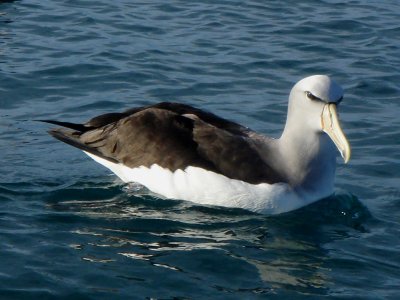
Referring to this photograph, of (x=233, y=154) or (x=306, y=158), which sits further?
(x=306, y=158)

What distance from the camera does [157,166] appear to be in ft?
40.5

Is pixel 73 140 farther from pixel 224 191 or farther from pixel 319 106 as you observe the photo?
pixel 319 106

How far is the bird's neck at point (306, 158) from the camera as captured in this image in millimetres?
12305

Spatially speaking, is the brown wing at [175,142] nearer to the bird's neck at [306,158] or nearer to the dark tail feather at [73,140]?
the dark tail feather at [73,140]

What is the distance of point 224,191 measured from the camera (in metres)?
12.1

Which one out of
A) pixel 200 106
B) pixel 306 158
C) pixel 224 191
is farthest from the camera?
pixel 200 106

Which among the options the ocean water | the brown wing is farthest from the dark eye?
the ocean water

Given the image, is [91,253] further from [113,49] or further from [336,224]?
[113,49]

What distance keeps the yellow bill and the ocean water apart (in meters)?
0.74

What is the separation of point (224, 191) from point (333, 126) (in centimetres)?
127

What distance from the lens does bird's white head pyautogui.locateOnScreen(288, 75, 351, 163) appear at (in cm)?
1209

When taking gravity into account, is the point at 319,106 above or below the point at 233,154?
above

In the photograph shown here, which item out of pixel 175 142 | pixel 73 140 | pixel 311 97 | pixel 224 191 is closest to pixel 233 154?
pixel 224 191

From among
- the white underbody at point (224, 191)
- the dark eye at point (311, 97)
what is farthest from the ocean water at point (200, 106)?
the dark eye at point (311, 97)
